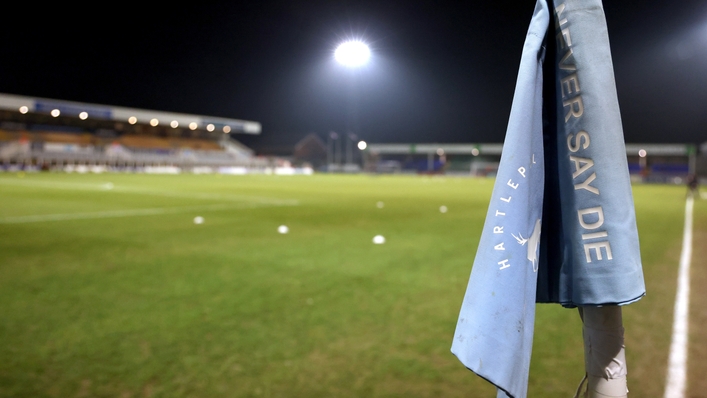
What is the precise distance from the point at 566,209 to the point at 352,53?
28854 mm

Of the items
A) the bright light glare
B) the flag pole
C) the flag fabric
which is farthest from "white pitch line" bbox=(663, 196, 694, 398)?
the bright light glare

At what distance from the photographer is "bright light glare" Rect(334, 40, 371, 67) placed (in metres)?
27.2

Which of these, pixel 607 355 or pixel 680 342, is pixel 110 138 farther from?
pixel 607 355

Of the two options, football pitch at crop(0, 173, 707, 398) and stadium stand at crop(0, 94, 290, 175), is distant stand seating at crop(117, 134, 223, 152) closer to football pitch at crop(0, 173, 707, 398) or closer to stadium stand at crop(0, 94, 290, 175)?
stadium stand at crop(0, 94, 290, 175)

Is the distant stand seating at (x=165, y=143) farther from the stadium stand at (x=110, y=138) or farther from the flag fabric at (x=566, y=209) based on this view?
the flag fabric at (x=566, y=209)

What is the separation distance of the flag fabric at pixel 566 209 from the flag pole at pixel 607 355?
0.26 ft

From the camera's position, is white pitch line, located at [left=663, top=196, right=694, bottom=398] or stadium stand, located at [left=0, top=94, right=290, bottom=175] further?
stadium stand, located at [left=0, top=94, right=290, bottom=175]

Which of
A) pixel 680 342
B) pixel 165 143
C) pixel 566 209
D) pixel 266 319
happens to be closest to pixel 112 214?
pixel 266 319

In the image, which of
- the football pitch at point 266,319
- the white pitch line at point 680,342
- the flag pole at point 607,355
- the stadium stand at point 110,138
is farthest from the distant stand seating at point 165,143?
the flag pole at point 607,355

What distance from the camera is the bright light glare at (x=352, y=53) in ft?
89.3

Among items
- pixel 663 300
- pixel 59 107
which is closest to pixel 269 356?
pixel 663 300

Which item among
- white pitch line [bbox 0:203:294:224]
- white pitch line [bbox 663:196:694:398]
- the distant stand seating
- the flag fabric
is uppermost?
the distant stand seating

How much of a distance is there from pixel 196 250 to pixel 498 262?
23.9ft

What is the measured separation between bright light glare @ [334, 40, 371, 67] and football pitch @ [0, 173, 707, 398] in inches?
801
